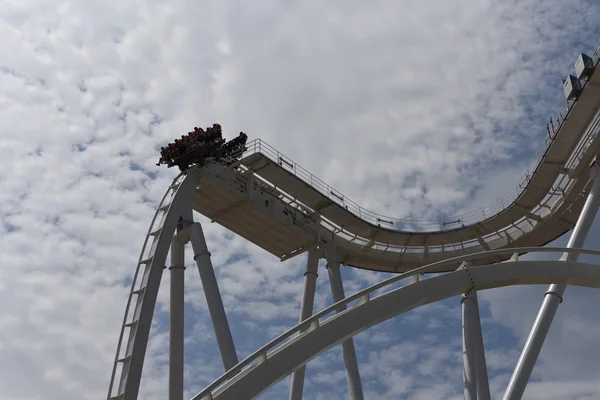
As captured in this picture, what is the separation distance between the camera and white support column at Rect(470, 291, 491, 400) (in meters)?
22.7

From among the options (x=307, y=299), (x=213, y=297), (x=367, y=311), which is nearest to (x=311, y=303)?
(x=307, y=299)

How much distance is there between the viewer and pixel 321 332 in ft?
50.9

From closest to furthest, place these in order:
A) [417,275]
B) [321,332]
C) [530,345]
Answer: [321,332], [417,275], [530,345]

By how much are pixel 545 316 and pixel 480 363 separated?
247 cm

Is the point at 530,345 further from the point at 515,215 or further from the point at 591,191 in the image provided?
the point at 515,215

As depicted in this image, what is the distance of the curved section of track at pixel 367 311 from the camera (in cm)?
1463

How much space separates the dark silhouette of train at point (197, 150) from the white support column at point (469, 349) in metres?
9.58

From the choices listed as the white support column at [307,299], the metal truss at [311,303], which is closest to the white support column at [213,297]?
the metal truss at [311,303]

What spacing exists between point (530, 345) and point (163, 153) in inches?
525

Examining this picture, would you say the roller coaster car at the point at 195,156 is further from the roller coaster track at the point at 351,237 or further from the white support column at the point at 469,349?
the white support column at the point at 469,349

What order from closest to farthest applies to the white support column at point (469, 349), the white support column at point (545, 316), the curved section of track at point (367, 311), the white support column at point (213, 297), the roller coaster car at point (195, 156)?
the curved section of track at point (367, 311)
the white support column at point (545, 316)
the white support column at point (469, 349)
the white support column at point (213, 297)
the roller coaster car at point (195, 156)

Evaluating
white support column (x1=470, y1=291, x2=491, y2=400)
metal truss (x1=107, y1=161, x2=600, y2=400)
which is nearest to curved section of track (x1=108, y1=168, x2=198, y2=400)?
metal truss (x1=107, y1=161, x2=600, y2=400)

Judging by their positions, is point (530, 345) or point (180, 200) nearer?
point (530, 345)

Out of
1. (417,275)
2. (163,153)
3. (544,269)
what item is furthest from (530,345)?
(163,153)
